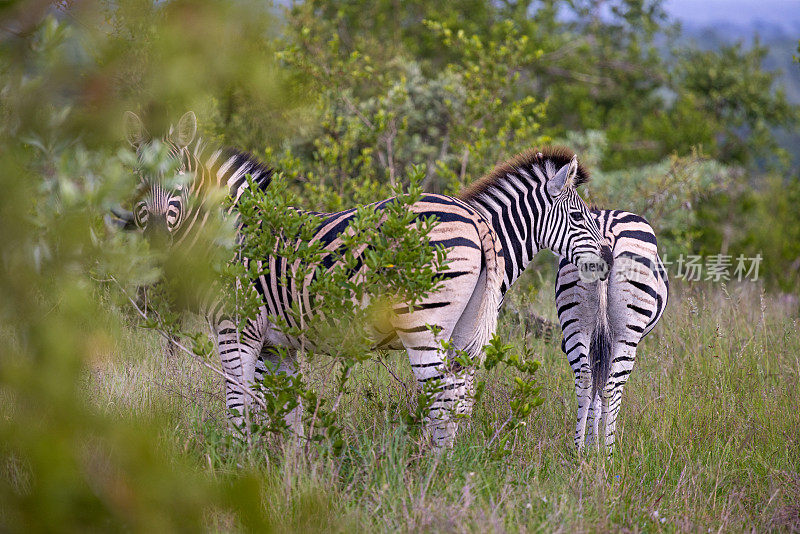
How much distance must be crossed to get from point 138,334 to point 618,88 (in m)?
15.4

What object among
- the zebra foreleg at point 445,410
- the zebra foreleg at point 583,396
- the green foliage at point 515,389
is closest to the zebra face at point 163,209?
the zebra foreleg at point 445,410

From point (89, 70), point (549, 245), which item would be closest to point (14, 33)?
point (89, 70)

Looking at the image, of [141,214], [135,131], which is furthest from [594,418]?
[135,131]

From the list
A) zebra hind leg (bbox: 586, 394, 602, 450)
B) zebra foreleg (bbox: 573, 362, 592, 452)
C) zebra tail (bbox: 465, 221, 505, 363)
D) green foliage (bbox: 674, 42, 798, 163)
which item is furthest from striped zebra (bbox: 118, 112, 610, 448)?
green foliage (bbox: 674, 42, 798, 163)

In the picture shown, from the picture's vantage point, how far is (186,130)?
14.7 ft

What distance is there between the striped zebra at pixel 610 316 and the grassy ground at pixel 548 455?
0.28m

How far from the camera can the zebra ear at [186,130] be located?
4.40 metres

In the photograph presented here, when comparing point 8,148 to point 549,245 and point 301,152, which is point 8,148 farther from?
point 301,152

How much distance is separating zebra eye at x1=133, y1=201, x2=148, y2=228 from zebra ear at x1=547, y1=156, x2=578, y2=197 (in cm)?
280

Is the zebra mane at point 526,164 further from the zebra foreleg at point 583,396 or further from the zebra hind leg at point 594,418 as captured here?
the zebra hind leg at point 594,418

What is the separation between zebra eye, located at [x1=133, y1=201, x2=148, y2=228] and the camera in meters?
4.48

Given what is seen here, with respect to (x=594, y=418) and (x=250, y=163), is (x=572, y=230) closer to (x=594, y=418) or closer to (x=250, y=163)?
(x=594, y=418)

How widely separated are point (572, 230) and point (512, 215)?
0.44 metres

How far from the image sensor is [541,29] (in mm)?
16406
